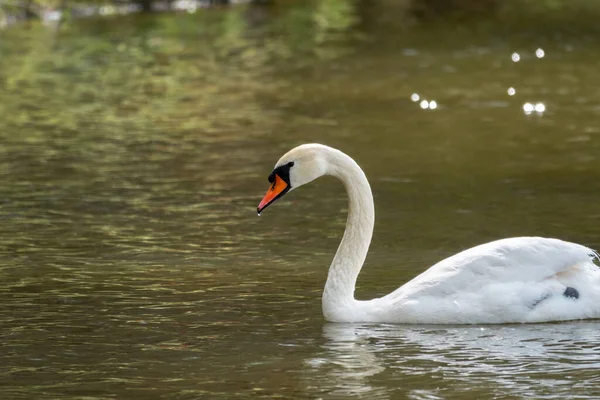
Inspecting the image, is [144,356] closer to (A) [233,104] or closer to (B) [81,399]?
(B) [81,399]

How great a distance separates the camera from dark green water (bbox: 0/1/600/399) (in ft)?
28.7

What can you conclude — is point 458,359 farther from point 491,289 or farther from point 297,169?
point 297,169

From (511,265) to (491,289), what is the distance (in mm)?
207

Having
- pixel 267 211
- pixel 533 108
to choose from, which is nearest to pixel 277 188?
pixel 267 211

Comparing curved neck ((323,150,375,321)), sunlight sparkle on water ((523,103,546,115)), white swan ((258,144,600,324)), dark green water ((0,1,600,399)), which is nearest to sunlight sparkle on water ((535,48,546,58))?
dark green water ((0,1,600,399))

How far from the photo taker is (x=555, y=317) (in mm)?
9602

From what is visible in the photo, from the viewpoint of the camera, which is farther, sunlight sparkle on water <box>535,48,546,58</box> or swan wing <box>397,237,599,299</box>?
sunlight sparkle on water <box>535,48,546,58</box>

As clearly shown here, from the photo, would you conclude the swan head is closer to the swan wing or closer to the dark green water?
the dark green water

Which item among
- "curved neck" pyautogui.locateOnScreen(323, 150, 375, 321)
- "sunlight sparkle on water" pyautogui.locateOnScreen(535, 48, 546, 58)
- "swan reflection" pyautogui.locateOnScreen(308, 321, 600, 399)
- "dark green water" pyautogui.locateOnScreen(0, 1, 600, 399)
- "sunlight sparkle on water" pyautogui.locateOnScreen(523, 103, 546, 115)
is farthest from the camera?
"sunlight sparkle on water" pyautogui.locateOnScreen(535, 48, 546, 58)

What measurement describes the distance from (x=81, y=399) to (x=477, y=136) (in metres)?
11.1

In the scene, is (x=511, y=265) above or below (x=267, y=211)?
below

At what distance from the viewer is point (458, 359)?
8797mm

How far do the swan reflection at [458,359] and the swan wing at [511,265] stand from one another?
0.30m

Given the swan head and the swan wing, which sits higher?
the swan head
